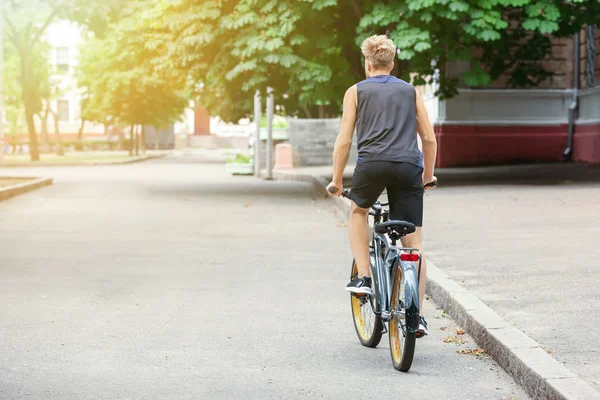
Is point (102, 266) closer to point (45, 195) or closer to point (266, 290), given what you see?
point (266, 290)

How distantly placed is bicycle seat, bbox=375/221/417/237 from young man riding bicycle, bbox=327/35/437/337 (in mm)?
188

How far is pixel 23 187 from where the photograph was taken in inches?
894

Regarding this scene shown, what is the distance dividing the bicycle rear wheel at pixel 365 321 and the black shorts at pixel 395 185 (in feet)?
1.98

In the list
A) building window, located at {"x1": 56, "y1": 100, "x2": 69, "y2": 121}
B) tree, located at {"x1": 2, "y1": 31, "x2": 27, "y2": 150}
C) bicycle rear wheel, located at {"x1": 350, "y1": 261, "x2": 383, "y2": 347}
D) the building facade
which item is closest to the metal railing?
the building facade

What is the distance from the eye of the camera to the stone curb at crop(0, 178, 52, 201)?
2062 centimetres

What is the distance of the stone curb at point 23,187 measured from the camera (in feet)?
67.7

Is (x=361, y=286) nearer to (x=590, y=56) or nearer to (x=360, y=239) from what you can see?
(x=360, y=239)

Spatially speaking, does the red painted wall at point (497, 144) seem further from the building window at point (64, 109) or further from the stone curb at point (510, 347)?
the building window at point (64, 109)

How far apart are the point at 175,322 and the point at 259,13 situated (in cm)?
1433

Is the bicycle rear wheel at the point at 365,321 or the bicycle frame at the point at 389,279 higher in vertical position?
the bicycle frame at the point at 389,279

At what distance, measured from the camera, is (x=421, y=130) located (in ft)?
20.1

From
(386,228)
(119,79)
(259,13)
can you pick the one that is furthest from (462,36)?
(119,79)

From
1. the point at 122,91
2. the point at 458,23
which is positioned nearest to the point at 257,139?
the point at 458,23

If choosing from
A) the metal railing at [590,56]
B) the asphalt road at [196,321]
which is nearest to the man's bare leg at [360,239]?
the asphalt road at [196,321]
